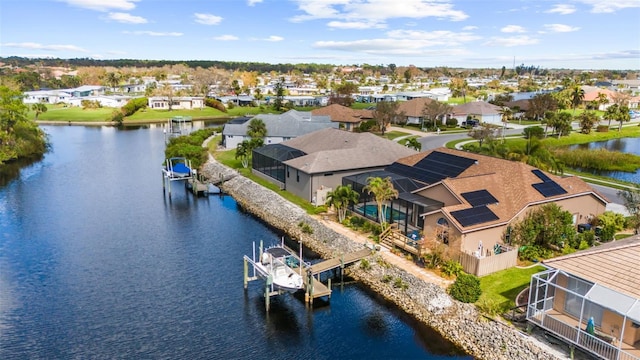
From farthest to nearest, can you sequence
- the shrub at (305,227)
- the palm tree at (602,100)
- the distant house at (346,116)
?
1. the palm tree at (602,100)
2. the distant house at (346,116)
3. the shrub at (305,227)

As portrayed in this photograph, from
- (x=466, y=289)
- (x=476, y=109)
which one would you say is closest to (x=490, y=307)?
(x=466, y=289)

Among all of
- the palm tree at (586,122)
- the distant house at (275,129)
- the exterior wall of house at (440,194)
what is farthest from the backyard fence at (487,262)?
the palm tree at (586,122)

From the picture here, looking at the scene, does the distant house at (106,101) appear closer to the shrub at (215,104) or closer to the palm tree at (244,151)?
the shrub at (215,104)

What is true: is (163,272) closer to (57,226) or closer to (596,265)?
(57,226)

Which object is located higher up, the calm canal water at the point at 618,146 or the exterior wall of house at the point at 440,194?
the exterior wall of house at the point at 440,194

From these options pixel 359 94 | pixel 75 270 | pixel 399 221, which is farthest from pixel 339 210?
pixel 359 94

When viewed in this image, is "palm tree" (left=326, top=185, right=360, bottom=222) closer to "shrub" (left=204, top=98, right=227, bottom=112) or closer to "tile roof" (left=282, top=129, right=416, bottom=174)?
"tile roof" (left=282, top=129, right=416, bottom=174)
